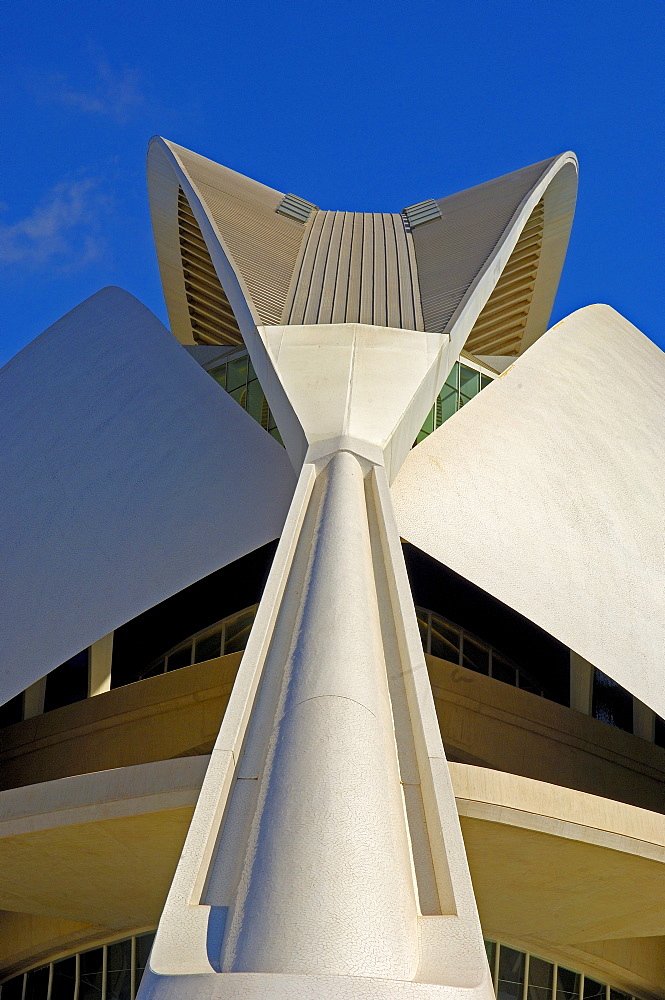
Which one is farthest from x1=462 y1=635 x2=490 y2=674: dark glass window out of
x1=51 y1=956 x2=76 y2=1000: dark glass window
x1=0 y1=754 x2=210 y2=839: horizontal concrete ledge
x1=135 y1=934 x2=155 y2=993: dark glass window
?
x1=0 y1=754 x2=210 y2=839: horizontal concrete ledge

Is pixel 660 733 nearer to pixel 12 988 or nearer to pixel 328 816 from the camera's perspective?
pixel 12 988

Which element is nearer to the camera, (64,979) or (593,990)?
(593,990)

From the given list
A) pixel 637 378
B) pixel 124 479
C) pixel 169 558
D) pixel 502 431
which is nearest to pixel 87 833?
pixel 169 558

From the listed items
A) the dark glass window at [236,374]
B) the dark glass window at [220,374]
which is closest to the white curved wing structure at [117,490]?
the dark glass window at [236,374]

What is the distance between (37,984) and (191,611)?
15.5ft

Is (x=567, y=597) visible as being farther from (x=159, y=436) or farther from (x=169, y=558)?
(x=159, y=436)

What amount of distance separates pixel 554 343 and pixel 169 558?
639 centimetres

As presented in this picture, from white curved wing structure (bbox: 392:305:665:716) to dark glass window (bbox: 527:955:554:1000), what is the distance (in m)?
4.25

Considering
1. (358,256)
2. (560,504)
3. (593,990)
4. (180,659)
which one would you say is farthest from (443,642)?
(358,256)

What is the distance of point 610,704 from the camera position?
12055 mm

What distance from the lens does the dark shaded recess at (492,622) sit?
12.9 metres

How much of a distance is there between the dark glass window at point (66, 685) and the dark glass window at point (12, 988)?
301 centimetres

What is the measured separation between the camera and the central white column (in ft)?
12.4

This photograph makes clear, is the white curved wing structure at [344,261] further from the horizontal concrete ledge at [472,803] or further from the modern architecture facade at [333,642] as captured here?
the horizontal concrete ledge at [472,803]
